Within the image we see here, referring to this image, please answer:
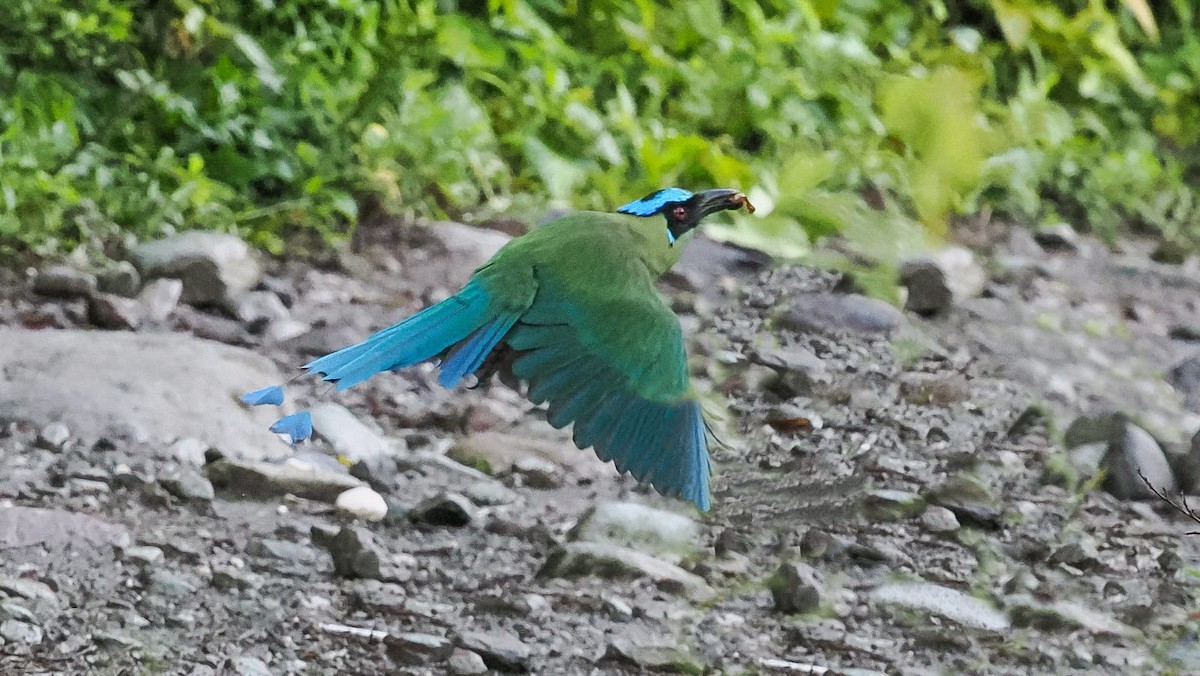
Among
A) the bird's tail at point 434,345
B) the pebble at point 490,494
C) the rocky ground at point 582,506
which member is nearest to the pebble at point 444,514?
the rocky ground at point 582,506

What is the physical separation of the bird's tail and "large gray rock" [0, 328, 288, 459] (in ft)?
5.36

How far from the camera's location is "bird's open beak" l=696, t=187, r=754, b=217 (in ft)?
3.89

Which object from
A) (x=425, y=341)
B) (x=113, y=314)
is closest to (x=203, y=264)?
(x=113, y=314)

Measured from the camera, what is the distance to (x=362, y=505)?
266cm

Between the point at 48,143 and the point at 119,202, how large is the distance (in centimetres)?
21

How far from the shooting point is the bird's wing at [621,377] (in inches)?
45.4

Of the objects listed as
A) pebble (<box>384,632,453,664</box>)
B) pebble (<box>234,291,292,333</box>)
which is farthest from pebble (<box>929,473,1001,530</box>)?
pebble (<box>234,291,292,333</box>)

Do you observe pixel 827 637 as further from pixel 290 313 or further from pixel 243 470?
pixel 290 313

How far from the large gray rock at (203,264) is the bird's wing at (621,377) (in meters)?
2.42

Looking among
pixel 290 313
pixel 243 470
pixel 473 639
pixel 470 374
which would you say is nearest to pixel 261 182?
pixel 290 313

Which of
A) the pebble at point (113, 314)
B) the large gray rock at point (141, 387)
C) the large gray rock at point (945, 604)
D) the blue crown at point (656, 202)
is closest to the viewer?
the blue crown at point (656, 202)

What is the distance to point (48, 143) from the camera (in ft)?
12.6

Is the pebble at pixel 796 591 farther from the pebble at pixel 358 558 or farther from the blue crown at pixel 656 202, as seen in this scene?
the blue crown at pixel 656 202

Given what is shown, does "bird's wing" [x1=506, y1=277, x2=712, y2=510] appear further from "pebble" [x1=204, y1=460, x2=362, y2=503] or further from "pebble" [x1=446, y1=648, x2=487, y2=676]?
"pebble" [x1=204, y1=460, x2=362, y2=503]
